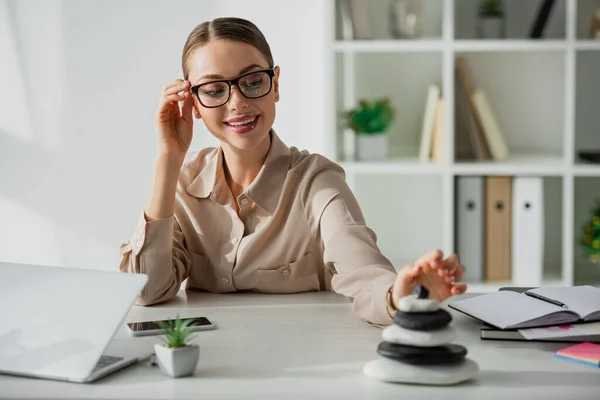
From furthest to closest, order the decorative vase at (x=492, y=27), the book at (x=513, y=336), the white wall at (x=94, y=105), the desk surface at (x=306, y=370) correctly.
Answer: the white wall at (x=94, y=105)
the decorative vase at (x=492, y=27)
the book at (x=513, y=336)
the desk surface at (x=306, y=370)

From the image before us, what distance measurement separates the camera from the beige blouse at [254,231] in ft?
6.11

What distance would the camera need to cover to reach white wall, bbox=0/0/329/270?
3.76 meters

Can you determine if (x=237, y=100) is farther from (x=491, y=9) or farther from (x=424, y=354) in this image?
(x=491, y=9)

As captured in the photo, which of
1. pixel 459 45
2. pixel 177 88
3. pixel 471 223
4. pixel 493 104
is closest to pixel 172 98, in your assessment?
pixel 177 88

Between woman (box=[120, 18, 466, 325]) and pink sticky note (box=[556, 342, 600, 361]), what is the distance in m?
0.46

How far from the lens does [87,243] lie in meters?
3.95

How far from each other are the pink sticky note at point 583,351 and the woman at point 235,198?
462 mm

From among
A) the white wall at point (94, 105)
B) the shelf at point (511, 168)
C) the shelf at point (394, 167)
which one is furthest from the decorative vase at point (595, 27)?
the white wall at point (94, 105)

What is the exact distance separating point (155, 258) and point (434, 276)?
2.24ft

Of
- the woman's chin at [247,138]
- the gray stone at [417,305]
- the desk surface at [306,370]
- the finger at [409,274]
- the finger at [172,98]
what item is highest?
the finger at [172,98]

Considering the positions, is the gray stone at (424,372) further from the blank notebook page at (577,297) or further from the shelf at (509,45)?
the shelf at (509,45)

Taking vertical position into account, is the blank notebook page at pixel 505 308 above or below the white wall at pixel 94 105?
below

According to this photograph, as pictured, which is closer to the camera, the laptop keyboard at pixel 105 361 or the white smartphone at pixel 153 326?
the laptop keyboard at pixel 105 361

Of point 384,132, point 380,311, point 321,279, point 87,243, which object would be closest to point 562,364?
point 380,311
